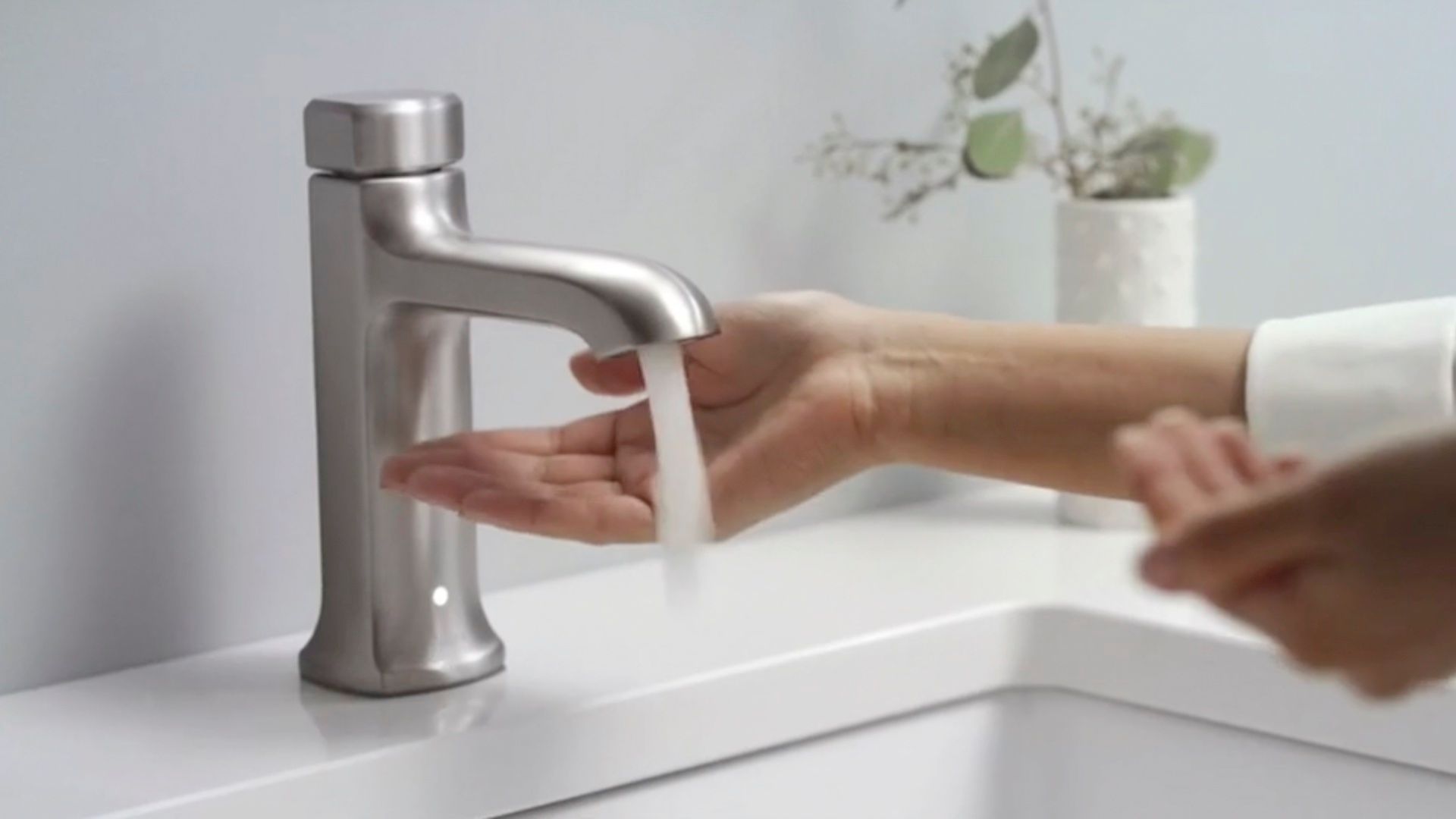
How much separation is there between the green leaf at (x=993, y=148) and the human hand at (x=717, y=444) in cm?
18

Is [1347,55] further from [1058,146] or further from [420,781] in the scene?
[420,781]

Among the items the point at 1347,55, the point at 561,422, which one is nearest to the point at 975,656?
the point at 561,422

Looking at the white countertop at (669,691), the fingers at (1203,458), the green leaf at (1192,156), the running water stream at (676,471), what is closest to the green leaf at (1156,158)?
the green leaf at (1192,156)

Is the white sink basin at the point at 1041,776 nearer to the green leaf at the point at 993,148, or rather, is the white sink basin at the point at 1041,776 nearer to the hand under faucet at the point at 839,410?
the hand under faucet at the point at 839,410

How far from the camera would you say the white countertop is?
29.2 inches

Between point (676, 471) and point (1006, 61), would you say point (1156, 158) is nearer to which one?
point (1006, 61)

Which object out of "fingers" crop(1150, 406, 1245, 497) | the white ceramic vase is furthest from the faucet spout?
the white ceramic vase

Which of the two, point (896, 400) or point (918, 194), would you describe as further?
point (918, 194)

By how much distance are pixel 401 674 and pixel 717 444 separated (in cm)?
15

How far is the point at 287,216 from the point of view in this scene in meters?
0.84

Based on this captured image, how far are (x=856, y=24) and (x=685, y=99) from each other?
107 mm

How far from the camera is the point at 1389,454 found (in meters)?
0.42

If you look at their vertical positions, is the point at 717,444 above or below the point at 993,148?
below

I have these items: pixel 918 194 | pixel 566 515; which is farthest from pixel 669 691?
pixel 918 194
